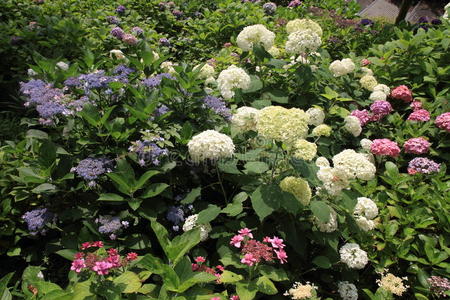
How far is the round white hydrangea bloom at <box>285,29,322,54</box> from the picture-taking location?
2.96 meters

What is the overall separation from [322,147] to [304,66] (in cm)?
77

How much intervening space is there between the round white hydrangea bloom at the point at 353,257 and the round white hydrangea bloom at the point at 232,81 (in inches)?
56.1

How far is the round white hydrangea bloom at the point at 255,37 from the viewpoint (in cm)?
315

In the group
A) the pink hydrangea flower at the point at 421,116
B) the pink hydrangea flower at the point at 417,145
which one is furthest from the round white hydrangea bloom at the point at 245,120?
the pink hydrangea flower at the point at 421,116

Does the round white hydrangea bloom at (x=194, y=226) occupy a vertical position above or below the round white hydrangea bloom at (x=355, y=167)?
below

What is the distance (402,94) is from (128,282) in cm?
320

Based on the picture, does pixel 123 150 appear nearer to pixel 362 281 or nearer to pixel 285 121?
pixel 285 121

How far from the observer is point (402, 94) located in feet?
11.8

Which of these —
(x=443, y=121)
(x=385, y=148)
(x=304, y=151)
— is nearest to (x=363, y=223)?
(x=304, y=151)

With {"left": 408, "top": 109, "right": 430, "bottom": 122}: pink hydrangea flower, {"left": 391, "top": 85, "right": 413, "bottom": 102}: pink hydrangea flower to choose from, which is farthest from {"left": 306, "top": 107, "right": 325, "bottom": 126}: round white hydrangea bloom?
{"left": 391, "top": 85, "right": 413, "bottom": 102}: pink hydrangea flower

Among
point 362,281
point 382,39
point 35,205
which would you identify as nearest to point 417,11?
point 382,39

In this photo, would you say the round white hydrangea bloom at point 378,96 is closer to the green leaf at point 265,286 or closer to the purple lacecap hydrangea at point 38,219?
the green leaf at point 265,286

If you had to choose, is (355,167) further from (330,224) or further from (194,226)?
(194,226)

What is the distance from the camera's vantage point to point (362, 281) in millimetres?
2504
